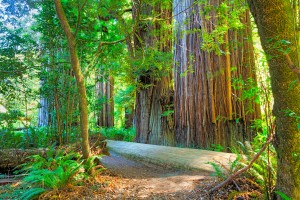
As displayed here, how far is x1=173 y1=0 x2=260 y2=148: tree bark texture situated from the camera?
6.88 m

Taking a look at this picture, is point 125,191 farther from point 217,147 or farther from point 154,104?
point 154,104

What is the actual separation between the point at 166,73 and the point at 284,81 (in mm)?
6309

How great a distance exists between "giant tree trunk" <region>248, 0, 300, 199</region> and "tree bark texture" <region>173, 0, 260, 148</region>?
172 inches

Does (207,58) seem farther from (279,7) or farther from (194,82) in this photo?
(279,7)

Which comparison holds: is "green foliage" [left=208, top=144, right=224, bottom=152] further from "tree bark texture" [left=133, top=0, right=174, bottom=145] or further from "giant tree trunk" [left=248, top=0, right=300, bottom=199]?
"giant tree trunk" [left=248, top=0, right=300, bottom=199]

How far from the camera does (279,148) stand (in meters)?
2.31

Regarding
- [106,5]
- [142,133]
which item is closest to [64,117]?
[106,5]

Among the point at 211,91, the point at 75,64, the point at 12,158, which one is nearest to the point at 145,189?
the point at 75,64

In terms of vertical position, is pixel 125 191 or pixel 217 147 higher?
pixel 217 147

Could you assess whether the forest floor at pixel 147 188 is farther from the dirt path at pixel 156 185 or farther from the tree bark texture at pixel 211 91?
the tree bark texture at pixel 211 91

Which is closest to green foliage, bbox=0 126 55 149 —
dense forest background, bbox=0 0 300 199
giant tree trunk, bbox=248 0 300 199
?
dense forest background, bbox=0 0 300 199

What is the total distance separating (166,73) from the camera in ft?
27.6

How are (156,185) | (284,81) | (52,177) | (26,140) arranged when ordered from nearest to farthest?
(284,81)
(52,177)
(156,185)
(26,140)

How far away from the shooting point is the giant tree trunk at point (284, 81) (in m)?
2.13
